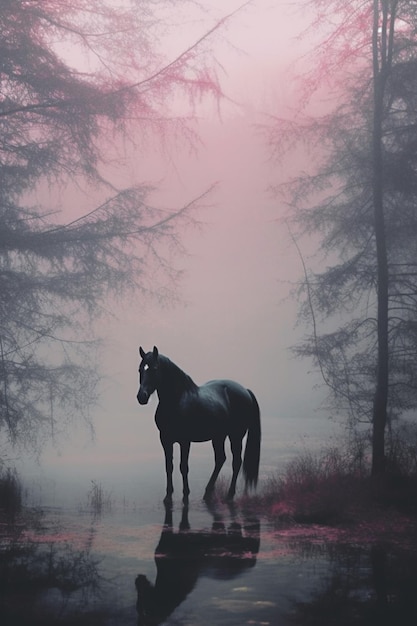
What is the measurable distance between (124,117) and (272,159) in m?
3.18

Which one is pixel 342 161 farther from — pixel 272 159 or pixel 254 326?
pixel 254 326

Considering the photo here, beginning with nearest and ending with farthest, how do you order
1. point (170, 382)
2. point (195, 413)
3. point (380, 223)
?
point (170, 382)
point (195, 413)
point (380, 223)

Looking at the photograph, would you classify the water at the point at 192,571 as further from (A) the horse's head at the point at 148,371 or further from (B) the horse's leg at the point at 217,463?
(A) the horse's head at the point at 148,371

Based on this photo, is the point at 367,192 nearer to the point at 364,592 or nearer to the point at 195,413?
the point at 195,413

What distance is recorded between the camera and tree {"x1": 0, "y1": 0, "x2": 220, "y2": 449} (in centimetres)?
1387

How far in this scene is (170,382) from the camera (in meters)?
10.6

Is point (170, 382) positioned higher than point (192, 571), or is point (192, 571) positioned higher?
point (170, 382)

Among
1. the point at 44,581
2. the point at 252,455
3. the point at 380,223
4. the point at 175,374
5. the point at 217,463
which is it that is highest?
the point at 380,223

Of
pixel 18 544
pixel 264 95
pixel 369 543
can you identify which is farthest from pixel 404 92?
pixel 264 95

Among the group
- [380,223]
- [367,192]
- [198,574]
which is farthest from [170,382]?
[367,192]

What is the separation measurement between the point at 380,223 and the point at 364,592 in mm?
9304

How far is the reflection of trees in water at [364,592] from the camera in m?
5.24

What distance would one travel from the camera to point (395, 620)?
5180 millimetres

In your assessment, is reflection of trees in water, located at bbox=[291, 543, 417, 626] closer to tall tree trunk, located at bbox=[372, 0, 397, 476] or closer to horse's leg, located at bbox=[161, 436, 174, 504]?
horse's leg, located at bbox=[161, 436, 174, 504]
